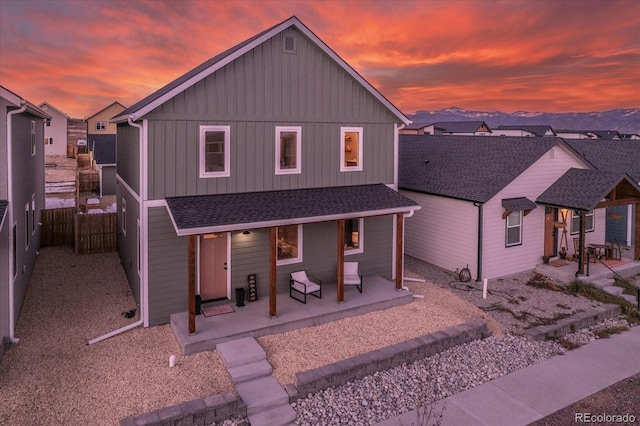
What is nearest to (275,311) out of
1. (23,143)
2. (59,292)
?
(59,292)

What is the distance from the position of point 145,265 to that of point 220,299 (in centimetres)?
237

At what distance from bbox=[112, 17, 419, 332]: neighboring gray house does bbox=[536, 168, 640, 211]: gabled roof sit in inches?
261

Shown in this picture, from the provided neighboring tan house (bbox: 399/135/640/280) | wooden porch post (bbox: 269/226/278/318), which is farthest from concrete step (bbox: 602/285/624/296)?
wooden porch post (bbox: 269/226/278/318)

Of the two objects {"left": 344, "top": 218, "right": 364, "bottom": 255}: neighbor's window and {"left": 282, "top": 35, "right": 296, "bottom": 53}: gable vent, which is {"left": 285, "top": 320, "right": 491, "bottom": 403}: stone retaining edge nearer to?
{"left": 344, "top": 218, "right": 364, "bottom": 255}: neighbor's window

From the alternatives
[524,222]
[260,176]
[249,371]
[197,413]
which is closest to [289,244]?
[260,176]

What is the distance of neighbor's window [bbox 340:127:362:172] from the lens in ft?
47.7

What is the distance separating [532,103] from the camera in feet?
382

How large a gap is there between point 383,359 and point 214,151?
23.5 feet

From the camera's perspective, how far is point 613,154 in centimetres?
2572

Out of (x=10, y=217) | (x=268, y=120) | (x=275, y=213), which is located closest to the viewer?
(x=10, y=217)

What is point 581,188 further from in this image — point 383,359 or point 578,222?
point 383,359

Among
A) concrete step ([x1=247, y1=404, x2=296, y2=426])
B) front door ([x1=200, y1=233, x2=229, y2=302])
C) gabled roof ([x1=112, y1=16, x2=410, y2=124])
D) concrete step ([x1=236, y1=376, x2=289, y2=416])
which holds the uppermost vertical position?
gabled roof ([x1=112, y1=16, x2=410, y2=124])

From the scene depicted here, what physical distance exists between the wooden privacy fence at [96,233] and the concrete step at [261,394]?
42.2 ft

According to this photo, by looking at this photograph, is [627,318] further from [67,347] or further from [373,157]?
[67,347]
